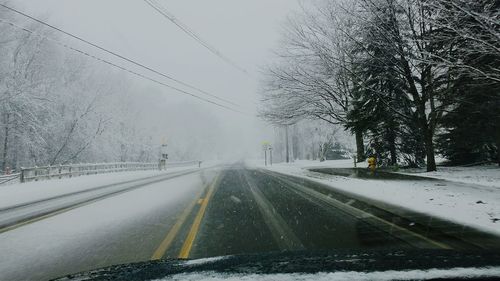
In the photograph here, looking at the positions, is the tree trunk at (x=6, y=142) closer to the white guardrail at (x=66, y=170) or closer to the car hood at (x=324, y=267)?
the white guardrail at (x=66, y=170)

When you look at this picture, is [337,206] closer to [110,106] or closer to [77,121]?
[77,121]

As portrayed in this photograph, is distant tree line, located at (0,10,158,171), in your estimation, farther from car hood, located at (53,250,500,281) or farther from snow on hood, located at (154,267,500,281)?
snow on hood, located at (154,267,500,281)

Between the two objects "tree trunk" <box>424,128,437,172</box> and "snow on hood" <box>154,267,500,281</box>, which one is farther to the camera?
"tree trunk" <box>424,128,437,172</box>

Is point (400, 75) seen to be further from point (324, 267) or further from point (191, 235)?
point (324, 267)

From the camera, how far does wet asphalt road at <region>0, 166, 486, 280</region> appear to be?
5.53 m

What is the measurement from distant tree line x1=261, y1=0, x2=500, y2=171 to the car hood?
29.3 feet

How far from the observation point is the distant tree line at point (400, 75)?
13.3 meters

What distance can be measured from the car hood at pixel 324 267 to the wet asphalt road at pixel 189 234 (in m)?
1.12

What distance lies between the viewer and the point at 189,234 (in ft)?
22.8

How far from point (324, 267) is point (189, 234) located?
3.89 metres

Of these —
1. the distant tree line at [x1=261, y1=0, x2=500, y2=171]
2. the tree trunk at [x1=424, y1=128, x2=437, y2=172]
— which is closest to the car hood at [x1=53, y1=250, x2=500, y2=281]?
the distant tree line at [x1=261, y1=0, x2=500, y2=171]

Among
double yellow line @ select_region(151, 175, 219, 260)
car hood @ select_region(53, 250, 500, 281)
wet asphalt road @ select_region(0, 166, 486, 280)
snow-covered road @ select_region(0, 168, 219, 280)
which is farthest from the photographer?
double yellow line @ select_region(151, 175, 219, 260)

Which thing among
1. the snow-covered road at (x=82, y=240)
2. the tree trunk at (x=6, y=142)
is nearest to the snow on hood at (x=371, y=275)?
the snow-covered road at (x=82, y=240)

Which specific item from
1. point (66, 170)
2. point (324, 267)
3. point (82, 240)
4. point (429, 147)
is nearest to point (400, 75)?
point (429, 147)
